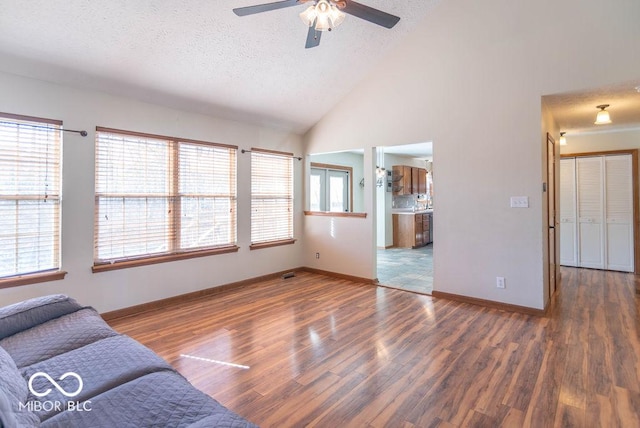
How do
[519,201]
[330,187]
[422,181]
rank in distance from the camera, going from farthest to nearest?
[422,181], [330,187], [519,201]

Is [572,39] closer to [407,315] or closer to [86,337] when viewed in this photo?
[407,315]

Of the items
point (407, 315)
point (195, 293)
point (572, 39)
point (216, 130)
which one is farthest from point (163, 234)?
point (572, 39)

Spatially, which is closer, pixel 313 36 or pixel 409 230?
pixel 313 36

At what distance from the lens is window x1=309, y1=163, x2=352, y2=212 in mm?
7352

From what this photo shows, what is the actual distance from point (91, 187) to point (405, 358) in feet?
11.2

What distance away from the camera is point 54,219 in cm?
321

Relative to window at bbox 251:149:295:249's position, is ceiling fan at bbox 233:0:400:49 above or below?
above

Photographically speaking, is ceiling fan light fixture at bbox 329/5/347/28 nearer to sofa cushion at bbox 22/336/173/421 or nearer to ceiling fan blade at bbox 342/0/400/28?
ceiling fan blade at bbox 342/0/400/28

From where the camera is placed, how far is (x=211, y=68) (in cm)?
364

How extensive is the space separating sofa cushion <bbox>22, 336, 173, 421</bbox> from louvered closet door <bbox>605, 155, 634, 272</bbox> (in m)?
6.83

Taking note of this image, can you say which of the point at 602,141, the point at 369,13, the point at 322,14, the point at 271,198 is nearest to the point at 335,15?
the point at 322,14

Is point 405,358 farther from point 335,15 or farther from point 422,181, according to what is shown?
point 422,181

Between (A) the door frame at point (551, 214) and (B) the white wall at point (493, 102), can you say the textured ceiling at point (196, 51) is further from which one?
(A) the door frame at point (551, 214)

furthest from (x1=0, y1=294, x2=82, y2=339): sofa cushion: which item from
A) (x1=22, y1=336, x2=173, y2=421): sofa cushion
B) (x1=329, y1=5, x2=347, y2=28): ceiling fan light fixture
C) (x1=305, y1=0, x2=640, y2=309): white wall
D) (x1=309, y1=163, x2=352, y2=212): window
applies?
(x1=309, y1=163, x2=352, y2=212): window
